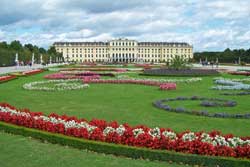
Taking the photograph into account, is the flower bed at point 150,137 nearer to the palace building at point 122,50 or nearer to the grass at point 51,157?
the grass at point 51,157

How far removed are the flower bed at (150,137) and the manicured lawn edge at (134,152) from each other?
0.12 metres

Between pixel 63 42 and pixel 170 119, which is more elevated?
pixel 63 42

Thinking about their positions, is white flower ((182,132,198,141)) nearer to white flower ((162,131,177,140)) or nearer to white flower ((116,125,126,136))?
Result: white flower ((162,131,177,140))

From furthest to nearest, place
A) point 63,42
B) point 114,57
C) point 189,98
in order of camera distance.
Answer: point 63,42, point 114,57, point 189,98

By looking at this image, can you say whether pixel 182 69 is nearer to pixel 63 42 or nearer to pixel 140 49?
pixel 140 49

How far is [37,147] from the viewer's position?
5777mm

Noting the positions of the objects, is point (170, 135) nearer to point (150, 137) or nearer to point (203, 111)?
point (150, 137)

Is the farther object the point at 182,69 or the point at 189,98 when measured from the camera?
the point at 182,69

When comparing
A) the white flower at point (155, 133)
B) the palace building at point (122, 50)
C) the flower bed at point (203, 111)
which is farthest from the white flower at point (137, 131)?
the palace building at point (122, 50)

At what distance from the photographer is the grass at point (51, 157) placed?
196 inches

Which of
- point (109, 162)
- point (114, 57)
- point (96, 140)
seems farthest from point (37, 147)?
point (114, 57)

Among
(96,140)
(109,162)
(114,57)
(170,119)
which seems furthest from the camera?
(114,57)

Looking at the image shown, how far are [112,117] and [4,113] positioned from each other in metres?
2.25

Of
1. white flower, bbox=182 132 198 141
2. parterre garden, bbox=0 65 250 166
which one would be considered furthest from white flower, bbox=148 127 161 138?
white flower, bbox=182 132 198 141
